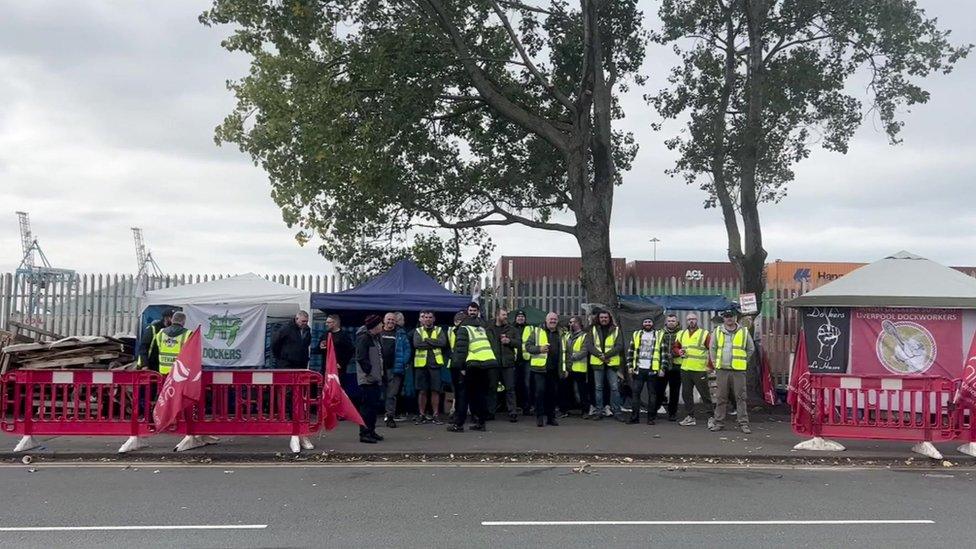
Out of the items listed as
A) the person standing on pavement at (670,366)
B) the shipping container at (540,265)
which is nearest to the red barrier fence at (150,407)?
the person standing on pavement at (670,366)

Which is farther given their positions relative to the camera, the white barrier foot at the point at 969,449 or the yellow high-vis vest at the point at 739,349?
the yellow high-vis vest at the point at 739,349

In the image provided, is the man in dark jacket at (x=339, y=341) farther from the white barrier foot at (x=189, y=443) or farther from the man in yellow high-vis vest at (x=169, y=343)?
the man in yellow high-vis vest at (x=169, y=343)

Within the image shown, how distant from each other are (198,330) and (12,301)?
9.16 metres

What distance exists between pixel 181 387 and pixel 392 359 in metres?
3.43

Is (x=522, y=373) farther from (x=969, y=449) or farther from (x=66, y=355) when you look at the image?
(x=66, y=355)

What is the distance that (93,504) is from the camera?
775 centimetres

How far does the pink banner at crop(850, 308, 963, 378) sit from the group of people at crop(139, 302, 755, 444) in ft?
7.36

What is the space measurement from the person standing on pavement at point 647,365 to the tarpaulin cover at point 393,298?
293cm

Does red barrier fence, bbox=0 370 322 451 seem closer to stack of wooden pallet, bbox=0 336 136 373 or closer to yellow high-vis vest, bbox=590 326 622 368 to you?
stack of wooden pallet, bbox=0 336 136 373

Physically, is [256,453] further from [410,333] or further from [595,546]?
[595,546]

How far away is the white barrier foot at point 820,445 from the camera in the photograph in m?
11.1

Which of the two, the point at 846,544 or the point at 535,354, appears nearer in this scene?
the point at 846,544

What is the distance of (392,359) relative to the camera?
1288 cm

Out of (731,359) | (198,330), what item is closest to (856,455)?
(731,359)
